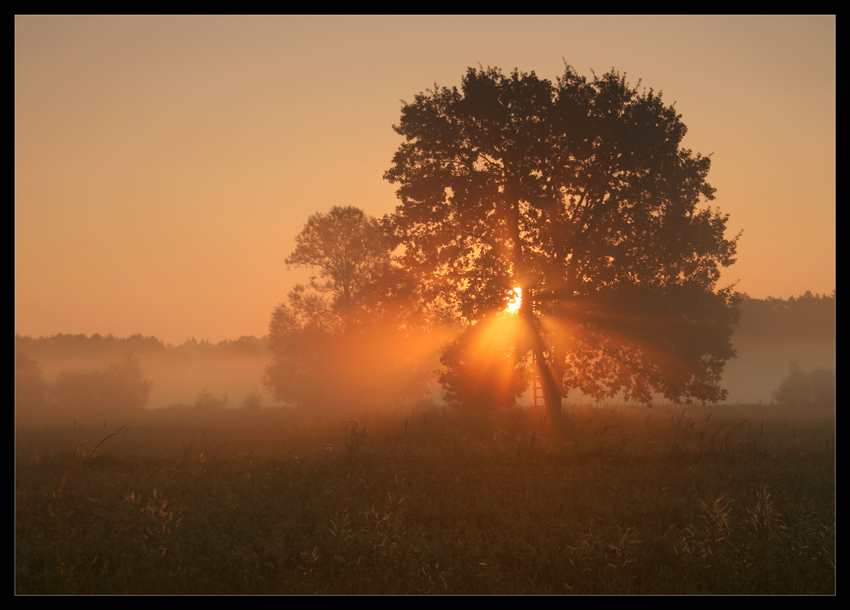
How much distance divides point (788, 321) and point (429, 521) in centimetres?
6019

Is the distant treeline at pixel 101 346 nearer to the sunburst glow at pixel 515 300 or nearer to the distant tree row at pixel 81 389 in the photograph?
the distant tree row at pixel 81 389

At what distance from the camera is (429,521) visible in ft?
29.3

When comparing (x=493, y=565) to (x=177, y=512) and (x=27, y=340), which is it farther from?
(x=27, y=340)

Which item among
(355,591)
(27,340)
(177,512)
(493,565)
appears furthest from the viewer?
(27,340)

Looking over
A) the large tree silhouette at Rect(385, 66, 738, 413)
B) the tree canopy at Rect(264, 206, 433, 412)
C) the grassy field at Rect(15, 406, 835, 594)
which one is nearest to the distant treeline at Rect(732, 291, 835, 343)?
the tree canopy at Rect(264, 206, 433, 412)

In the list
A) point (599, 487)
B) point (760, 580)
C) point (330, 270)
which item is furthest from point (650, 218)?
point (330, 270)

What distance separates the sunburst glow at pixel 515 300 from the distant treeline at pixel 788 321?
4582cm

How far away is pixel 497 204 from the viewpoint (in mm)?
18359

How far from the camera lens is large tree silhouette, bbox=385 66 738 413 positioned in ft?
58.2

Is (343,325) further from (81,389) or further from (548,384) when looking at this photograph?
(81,389)

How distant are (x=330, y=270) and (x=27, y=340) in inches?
3849

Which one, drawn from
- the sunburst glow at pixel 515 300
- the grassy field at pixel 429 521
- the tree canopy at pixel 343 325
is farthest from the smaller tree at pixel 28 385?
the sunburst glow at pixel 515 300

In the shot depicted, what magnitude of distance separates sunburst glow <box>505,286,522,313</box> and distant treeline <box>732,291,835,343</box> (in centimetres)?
4582

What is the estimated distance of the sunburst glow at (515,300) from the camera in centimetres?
1811
